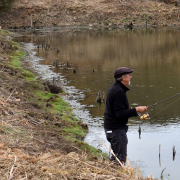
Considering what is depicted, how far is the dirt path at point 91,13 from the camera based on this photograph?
55.0 meters

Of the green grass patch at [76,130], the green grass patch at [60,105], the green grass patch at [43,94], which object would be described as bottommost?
the green grass patch at [76,130]

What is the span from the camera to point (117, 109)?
17.7ft

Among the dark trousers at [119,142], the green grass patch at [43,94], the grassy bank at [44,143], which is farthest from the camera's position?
the green grass patch at [43,94]

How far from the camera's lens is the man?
538cm

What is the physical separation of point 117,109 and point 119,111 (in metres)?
0.05

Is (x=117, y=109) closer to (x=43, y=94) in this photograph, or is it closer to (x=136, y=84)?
(x=43, y=94)

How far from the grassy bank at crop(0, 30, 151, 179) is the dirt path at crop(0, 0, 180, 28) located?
142 ft

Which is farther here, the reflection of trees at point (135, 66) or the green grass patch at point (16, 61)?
the green grass patch at point (16, 61)

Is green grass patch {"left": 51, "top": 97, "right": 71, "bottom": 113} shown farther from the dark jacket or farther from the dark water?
the dark jacket

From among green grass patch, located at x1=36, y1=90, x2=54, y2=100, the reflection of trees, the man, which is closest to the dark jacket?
the man

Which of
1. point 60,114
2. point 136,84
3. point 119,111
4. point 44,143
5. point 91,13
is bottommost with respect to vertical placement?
point 60,114

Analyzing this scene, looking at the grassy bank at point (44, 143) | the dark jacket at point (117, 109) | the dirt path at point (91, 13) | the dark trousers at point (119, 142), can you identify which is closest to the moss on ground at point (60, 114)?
the grassy bank at point (44, 143)

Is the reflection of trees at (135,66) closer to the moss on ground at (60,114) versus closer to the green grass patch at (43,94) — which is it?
the moss on ground at (60,114)

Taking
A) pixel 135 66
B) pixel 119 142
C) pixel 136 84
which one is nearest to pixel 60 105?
pixel 136 84
